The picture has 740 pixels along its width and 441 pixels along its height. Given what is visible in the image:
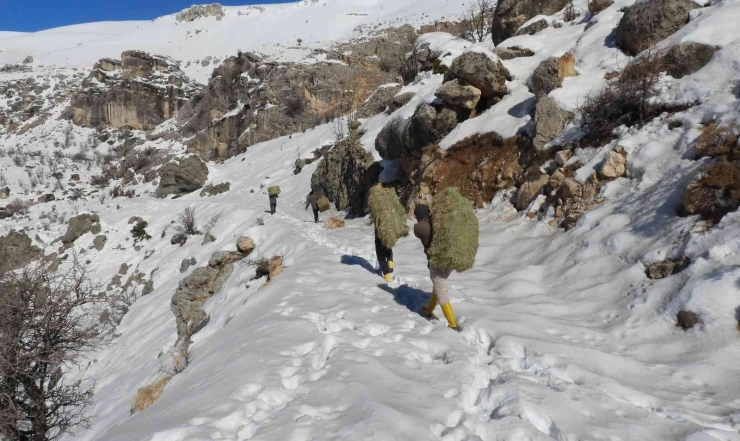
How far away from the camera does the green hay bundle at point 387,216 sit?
6.81 m

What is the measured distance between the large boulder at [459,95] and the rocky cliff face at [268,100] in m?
28.6

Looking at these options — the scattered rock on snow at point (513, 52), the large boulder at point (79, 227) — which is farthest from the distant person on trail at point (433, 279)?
the large boulder at point (79, 227)

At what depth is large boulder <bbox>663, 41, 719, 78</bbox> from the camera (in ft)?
24.6

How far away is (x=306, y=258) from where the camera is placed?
9016 mm

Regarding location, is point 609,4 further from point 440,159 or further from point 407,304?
point 407,304

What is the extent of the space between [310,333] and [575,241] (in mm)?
4675

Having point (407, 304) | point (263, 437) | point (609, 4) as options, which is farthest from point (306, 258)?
point (609, 4)

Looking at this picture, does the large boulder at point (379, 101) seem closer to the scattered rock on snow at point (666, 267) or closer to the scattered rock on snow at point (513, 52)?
the scattered rock on snow at point (513, 52)

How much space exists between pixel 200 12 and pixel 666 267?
13899cm

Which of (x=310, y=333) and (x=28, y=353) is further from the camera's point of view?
(x=28, y=353)

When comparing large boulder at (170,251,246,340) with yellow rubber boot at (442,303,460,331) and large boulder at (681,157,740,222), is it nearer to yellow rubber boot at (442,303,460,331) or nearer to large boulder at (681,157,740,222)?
yellow rubber boot at (442,303,460,331)

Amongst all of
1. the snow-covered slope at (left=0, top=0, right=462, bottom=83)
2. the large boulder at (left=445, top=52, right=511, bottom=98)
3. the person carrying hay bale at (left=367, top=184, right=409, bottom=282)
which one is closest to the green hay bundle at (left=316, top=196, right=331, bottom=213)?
the large boulder at (left=445, top=52, right=511, bottom=98)

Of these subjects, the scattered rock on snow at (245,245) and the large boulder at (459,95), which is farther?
the scattered rock on snow at (245,245)

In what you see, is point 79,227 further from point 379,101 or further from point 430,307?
point 430,307
